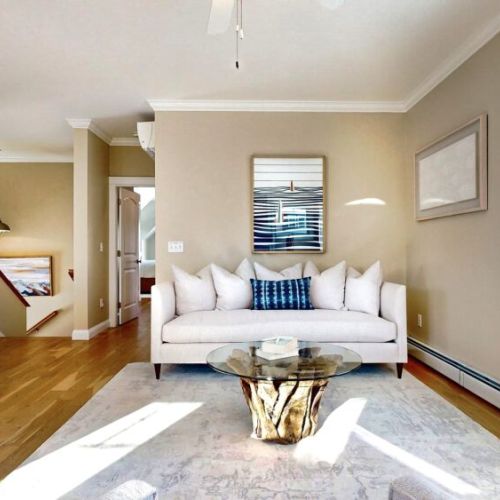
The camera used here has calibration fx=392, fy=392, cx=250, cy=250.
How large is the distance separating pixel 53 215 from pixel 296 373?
19.9 feet

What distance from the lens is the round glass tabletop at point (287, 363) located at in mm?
2020

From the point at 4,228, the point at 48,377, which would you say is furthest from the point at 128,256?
the point at 48,377

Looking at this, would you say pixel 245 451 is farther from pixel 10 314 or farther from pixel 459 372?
pixel 10 314

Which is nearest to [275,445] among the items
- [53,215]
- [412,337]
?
[412,337]

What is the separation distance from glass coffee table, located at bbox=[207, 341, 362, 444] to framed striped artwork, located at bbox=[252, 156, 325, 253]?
208 cm

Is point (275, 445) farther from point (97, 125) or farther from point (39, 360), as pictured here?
point (97, 125)

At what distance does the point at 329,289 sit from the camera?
3.67 meters

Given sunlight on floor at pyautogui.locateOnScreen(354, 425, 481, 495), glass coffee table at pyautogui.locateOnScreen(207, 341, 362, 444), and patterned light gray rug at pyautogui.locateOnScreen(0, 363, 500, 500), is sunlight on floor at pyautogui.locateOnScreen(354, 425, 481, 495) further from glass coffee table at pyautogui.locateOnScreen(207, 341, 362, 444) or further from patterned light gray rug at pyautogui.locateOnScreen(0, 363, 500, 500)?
glass coffee table at pyautogui.locateOnScreen(207, 341, 362, 444)

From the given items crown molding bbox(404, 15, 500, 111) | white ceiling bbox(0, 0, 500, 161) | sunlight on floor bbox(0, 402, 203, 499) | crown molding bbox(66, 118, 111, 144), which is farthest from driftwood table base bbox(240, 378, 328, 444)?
crown molding bbox(66, 118, 111, 144)

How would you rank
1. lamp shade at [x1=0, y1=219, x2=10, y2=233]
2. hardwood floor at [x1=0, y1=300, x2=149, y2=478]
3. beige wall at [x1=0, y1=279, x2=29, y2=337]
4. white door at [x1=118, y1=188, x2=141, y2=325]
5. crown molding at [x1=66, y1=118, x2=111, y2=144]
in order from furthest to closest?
1. lamp shade at [x1=0, y1=219, x2=10, y2=233]
2. white door at [x1=118, y1=188, x2=141, y2=325]
3. beige wall at [x1=0, y1=279, x2=29, y2=337]
4. crown molding at [x1=66, y1=118, x2=111, y2=144]
5. hardwood floor at [x1=0, y1=300, x2=149, y2=478]

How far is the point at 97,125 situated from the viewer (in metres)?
4.94

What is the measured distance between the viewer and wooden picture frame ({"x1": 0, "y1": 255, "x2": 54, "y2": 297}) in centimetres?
677

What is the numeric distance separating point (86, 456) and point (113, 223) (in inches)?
161

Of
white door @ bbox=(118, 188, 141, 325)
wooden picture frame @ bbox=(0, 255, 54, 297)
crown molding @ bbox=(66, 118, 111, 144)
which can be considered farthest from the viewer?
wooden picture frame @ bbox=(0, 255, 54, 297)
